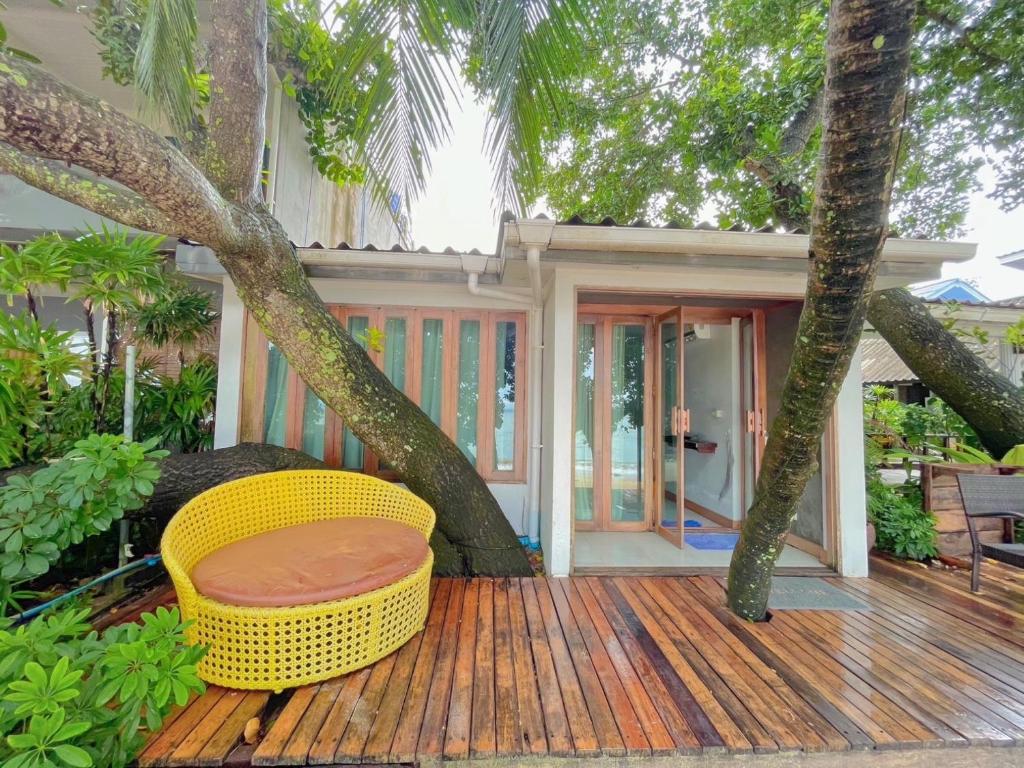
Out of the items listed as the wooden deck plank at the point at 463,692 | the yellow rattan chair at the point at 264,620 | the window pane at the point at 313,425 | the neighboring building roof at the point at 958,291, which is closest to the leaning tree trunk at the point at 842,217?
the wooden deck plank at the point at 463,692

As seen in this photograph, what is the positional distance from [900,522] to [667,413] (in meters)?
2.35

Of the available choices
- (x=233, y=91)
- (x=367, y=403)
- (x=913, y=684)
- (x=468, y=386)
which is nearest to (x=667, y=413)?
(x=468, y=386)

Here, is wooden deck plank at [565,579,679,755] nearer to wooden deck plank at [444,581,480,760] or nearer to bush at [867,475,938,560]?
wooden deck plank at [444,581,480,760]

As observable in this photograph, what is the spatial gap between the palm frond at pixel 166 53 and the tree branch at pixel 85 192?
56cm

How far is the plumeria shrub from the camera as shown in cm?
126

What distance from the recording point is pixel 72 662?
1.52 m

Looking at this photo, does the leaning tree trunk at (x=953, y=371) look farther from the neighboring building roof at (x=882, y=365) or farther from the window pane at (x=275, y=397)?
the window pane at (x=275, y=397)

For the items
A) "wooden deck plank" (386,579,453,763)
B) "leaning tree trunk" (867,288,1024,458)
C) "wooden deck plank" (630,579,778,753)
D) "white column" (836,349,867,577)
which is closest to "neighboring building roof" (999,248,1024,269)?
"leaning tree trunk" (867,288,1024,458)

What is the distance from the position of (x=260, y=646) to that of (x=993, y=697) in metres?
3.63

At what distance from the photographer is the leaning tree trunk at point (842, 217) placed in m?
1.51

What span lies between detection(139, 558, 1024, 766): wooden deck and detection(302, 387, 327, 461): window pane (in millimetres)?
2251

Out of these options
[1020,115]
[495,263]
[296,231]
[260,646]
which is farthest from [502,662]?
[1020,115]

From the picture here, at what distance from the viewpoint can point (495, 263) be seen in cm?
383

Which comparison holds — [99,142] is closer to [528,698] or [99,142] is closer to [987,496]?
[528,698]
